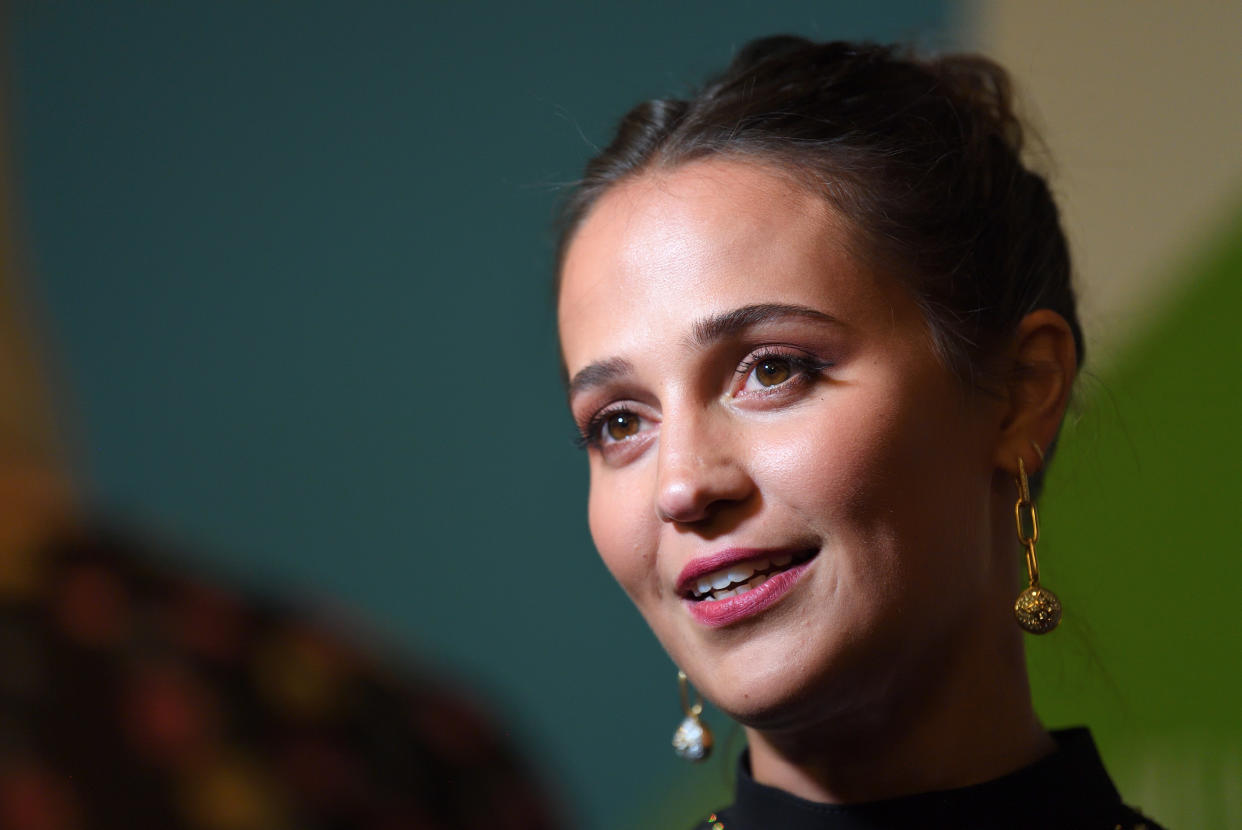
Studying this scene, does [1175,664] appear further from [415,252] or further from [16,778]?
[16,778]

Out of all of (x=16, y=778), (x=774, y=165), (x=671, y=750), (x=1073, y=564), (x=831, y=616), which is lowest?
(x=671, y=750)

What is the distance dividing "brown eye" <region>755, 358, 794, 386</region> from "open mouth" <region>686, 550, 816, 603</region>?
0.14 metres

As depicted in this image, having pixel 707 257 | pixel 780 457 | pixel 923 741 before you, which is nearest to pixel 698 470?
pixel 780 457

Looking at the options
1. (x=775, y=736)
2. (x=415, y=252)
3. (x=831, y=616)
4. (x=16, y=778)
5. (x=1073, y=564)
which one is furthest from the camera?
(x=415, y=252)

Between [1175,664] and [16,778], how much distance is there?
5.52ft

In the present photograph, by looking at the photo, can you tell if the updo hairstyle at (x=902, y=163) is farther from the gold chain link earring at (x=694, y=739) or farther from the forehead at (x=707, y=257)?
the gold chain link earring at (x=694, y=739)

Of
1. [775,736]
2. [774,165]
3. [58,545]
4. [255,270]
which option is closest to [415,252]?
[255,270]

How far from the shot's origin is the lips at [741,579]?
3.04ft

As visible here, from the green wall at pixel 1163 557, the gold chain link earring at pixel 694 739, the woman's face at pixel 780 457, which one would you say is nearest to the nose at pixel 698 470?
the woman's face at pixel 780 457

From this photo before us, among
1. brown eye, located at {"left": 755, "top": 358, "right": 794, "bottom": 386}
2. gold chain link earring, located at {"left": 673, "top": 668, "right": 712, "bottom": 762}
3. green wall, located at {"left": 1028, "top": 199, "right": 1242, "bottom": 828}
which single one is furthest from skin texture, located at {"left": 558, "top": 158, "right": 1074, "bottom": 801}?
green wall, located at {"left": 1028, "top": 199, "right": 1242, "bottom": 828}

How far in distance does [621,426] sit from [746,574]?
0.65ft

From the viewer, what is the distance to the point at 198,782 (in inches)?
77.4

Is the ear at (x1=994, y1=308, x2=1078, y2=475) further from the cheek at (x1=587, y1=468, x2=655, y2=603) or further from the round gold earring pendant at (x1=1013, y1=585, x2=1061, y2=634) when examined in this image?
the cheek at (x1=587, y1=468, x2=655, y2=603)

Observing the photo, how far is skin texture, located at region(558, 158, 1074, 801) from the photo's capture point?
3.03 ft
